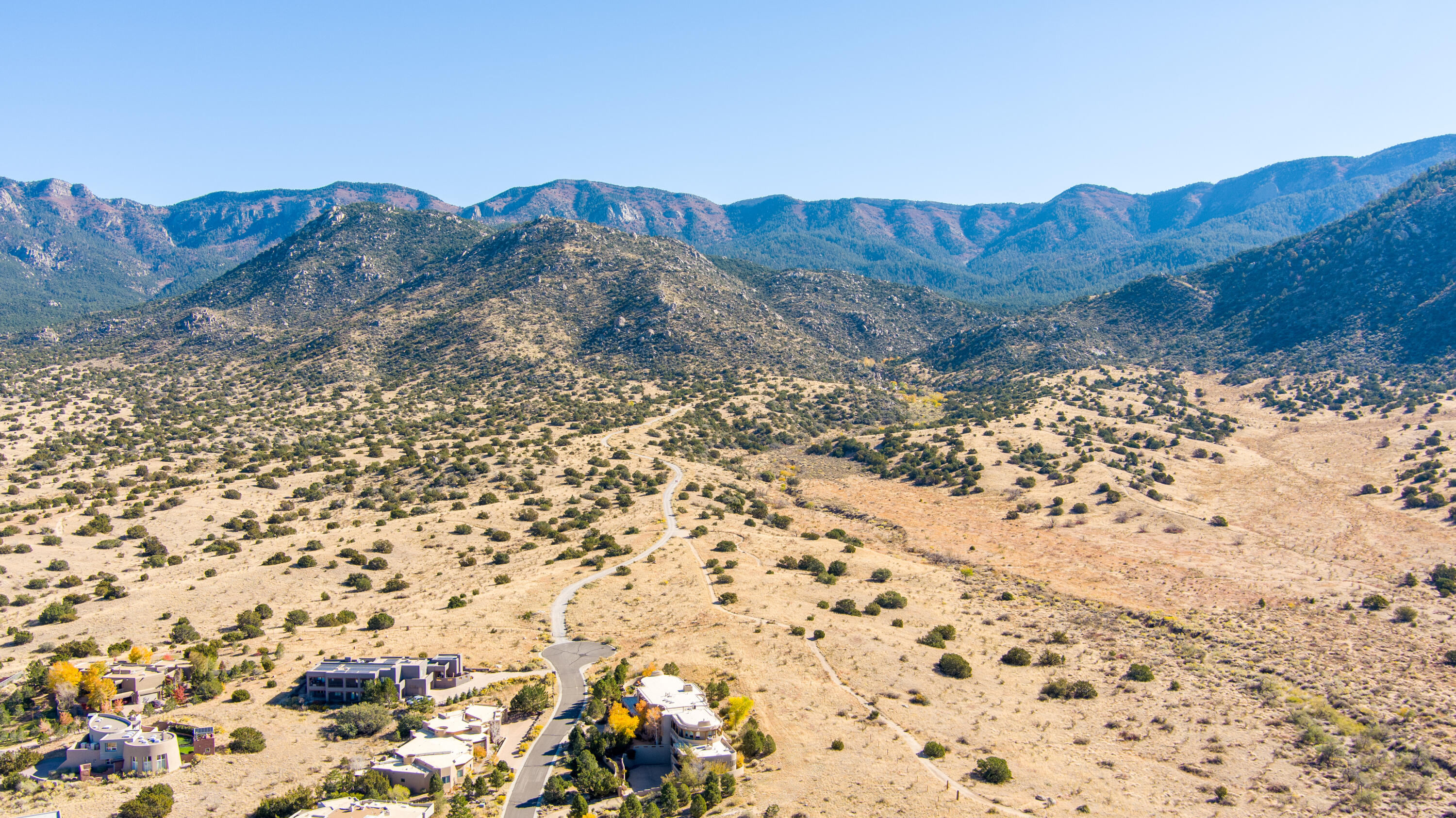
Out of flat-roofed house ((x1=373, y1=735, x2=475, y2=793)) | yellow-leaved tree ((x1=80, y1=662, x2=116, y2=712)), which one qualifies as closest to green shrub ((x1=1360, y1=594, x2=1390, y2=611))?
flat-roofed house ((x1=373, y1=735, x2=475, y2=793))

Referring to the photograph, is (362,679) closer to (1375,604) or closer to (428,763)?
(428,763)

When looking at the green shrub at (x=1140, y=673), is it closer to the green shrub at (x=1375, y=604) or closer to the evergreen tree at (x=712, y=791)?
the green shrub at (x=1375, y=604)

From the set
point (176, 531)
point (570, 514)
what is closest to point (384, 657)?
point (570, 514)

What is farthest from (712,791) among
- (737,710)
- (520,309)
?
(520,309)

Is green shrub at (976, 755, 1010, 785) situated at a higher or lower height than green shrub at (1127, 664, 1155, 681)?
higher

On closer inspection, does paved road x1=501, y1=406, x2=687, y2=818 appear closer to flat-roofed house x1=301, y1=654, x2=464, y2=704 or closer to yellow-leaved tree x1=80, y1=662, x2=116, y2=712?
flat-roofed house x1=301, y1=654, x2=464, y2=704

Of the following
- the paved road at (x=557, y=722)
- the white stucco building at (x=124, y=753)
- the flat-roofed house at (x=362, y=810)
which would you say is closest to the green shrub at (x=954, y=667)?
the paved road at (x=557, y=722)
